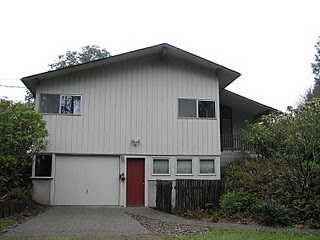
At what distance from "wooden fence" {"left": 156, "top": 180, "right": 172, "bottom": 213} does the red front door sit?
189 cm

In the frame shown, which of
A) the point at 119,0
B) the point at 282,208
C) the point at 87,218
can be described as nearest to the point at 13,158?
the point at 87,218

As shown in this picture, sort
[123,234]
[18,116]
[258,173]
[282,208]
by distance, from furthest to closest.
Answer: [258,173], [18,116], [282,208], [123,234]

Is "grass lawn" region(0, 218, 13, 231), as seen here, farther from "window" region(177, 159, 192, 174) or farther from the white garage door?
"window" region(177, 159, 192, 174)

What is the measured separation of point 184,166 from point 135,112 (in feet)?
11.3

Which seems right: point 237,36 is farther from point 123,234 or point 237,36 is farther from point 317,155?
point 123,234

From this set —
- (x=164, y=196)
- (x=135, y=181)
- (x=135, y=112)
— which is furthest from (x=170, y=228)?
(x=135, y=112)

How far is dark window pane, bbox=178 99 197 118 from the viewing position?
58.2 ft

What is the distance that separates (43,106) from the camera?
54.5ft

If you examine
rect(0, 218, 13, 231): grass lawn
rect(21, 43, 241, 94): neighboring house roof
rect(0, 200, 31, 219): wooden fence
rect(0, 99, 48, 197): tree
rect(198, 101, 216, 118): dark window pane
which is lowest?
rect(0, 218, 13, 231): grass lawn

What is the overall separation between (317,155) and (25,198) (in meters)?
10.8

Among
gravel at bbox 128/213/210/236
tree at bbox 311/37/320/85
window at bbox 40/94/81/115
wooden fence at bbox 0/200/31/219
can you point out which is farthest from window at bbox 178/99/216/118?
tree at bbox 311/37/320/85

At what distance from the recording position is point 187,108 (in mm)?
17828

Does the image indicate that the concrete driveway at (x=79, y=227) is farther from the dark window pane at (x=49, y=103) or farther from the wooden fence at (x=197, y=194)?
the dark window pane at (x=49, y=103)

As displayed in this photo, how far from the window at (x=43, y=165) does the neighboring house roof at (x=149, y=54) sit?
341cm
